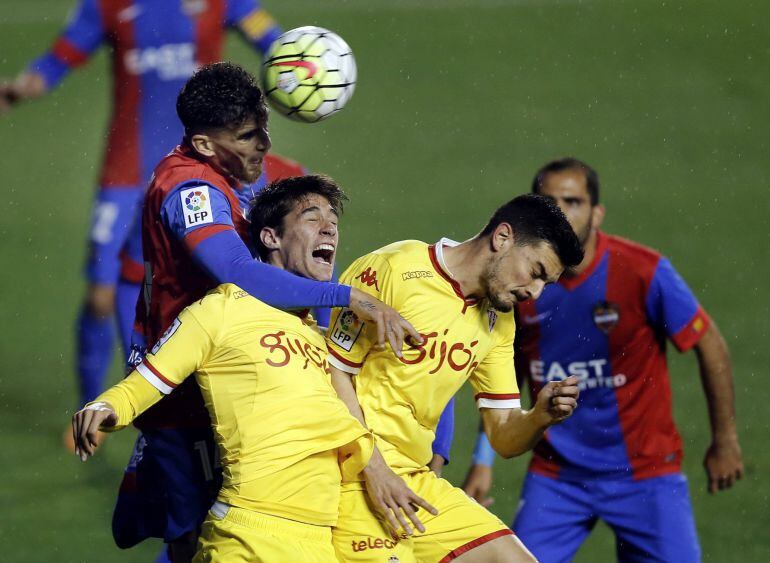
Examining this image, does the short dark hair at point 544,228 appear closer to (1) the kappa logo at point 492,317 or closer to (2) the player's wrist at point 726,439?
(1) the kappa logo at point 492,317

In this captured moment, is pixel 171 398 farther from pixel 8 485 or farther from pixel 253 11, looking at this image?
pixel 253 11

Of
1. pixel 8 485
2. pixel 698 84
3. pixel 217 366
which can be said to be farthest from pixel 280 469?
pixel 698 84

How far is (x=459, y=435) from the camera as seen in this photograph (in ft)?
30.1

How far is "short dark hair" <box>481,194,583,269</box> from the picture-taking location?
5.53m

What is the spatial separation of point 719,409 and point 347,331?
7.48 feet

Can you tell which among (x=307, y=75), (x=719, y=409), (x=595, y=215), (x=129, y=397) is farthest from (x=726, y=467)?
(x=129, y=397)

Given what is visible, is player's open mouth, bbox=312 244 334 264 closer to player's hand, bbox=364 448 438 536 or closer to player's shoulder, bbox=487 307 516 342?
player's shoulder, bbox=487 307 516 342

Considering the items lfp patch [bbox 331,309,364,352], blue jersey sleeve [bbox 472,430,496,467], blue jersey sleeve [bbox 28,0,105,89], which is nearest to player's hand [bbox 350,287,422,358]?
lfp patch [bbox 331,309,364,352]

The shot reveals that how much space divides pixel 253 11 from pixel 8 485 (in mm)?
3345

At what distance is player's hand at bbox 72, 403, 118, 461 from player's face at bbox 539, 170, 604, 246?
2.93 m

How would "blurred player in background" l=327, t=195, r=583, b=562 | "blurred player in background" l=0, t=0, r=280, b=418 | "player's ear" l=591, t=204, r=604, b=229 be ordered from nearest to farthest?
"blurred player in background" l=327, t=195, r=583, b=562, "player's ear" l=591, t=204, r=604, b=229, "blurred player in background" l=0, t=0, r=280, b=418

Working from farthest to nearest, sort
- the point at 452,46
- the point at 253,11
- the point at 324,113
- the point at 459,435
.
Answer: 1. the point at 452,46
2. the point at 253,11
3. the point at 459,435
4. the point at 324,113

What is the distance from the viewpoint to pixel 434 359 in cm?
554

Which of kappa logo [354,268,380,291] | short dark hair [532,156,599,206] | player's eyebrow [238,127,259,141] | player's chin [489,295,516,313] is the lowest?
player's chin [489,295,516,313]
